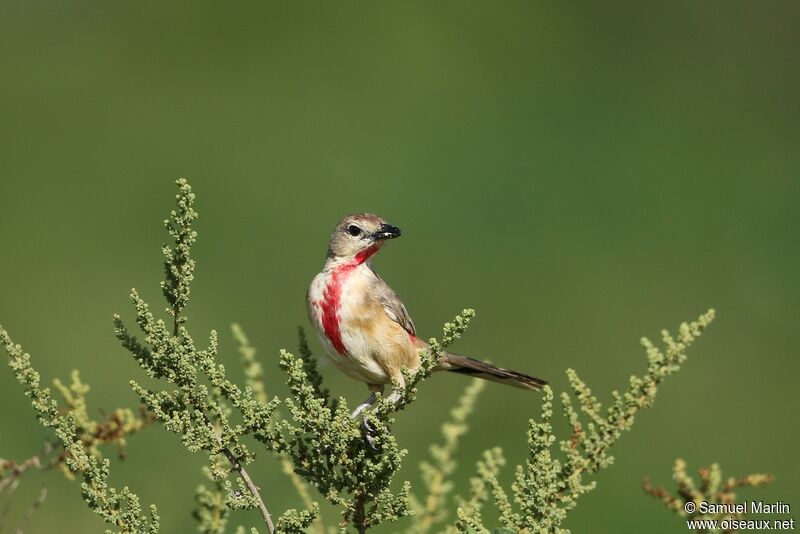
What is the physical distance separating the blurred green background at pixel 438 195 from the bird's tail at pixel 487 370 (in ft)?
6.96

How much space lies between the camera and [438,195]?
9.37 metres

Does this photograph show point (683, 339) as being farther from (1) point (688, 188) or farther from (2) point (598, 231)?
(1) point (688, 188)

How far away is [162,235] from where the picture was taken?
8.66 m

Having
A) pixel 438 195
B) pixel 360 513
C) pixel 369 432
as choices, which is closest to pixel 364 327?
pixel 369 432

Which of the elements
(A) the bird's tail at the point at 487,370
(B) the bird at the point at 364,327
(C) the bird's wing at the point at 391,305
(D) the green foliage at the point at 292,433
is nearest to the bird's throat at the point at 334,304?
(B) the bird at the point at 364,327

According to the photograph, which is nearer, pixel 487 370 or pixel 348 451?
pixel 348 451

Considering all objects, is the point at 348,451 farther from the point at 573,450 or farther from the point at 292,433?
the point at 573,450

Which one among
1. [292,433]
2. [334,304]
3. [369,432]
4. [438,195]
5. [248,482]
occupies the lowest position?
[248,482]

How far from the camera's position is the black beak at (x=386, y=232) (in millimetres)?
4239

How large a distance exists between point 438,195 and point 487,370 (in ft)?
17.8

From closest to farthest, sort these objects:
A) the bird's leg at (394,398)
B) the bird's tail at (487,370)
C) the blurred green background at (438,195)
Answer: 1. the bird's leg at (394,398)
2. the bird's tail at (487,370)
3. the blurred green background at (438,195)

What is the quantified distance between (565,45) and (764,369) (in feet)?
12.9

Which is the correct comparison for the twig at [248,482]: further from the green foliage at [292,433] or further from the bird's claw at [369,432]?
the bird's claw at [369,432]

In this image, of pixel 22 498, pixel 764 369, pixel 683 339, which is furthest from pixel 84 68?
pixel 683 339
